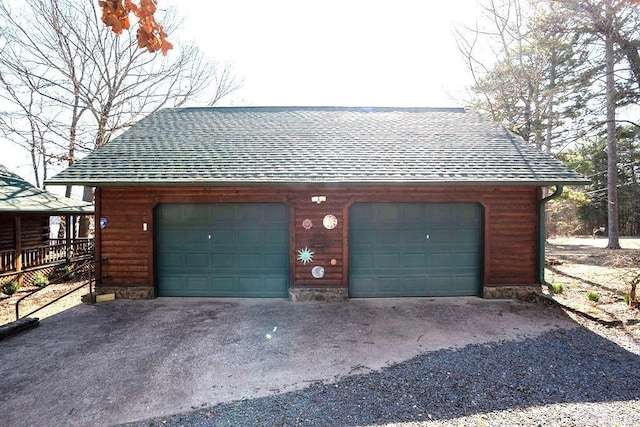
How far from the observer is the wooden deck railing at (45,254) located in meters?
9.72

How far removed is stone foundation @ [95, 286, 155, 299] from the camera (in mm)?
6913

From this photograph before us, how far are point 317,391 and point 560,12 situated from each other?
11.7m

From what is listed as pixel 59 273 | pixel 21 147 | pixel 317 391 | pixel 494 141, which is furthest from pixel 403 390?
pixel 21 147

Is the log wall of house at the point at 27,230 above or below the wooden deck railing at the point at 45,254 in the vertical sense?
above

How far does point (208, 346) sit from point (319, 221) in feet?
10.9

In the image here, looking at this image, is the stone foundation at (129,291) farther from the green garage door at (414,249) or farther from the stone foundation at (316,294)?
the green garage door at (414,249)

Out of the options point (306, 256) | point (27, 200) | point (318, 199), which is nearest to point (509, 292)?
point (306, 256)

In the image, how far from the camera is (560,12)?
886cm

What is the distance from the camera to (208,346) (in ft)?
15.4

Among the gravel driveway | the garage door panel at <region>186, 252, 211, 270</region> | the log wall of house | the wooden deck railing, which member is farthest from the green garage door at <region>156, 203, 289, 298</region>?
the log wall of house

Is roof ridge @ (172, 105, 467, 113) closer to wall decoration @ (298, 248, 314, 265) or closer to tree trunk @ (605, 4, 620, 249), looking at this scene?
wall decoration @ (298, 248, 314, 265)

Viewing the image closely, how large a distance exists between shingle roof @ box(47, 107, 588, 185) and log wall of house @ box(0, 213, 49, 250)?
586 cm

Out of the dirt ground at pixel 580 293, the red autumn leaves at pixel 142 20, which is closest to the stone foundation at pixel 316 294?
the dirt ground at pixel 580 293

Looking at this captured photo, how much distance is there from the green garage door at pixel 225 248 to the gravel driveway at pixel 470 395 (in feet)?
11.9
